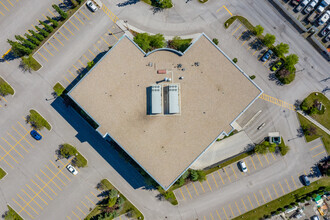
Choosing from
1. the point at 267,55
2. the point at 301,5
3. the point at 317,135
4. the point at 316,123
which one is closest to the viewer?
the point at 267,55

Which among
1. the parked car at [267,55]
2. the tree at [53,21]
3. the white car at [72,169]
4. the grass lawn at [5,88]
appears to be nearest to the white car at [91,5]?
the tree at [53,21]

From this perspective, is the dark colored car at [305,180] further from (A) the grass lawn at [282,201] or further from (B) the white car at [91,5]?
(B) the white car at [91,5]

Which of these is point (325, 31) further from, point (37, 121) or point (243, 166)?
point (37, 121)

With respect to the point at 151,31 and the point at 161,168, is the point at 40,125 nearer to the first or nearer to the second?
the point at 161,168

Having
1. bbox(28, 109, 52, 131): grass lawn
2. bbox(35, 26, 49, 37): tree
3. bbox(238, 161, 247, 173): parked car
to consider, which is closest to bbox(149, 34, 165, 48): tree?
bbox(35, 26, 49, 37): tree

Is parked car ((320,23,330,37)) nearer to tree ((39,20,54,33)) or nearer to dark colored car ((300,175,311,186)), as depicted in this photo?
dark colored car ((300,175,311,186))

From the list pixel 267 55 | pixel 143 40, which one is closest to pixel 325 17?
pixel 267 55
